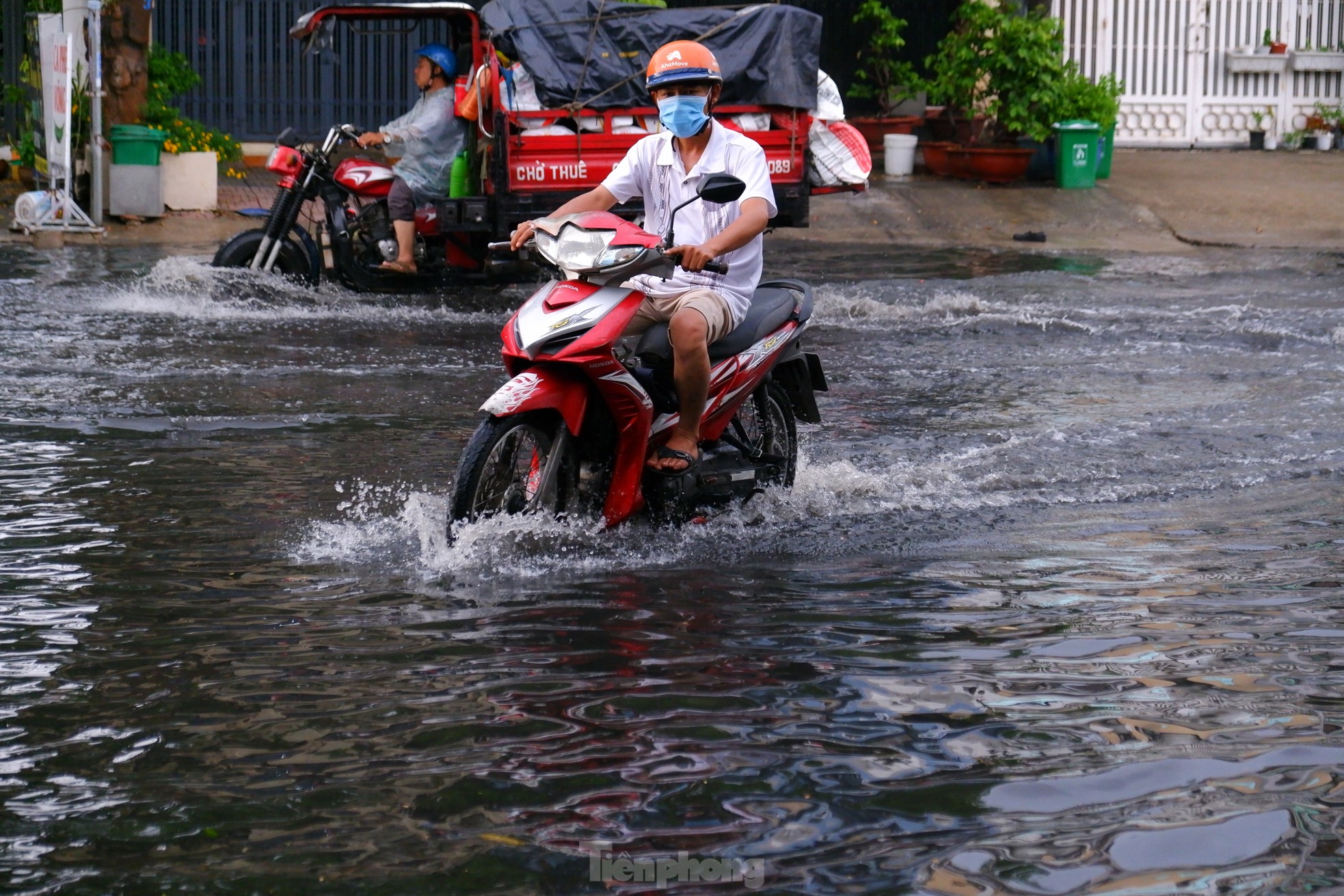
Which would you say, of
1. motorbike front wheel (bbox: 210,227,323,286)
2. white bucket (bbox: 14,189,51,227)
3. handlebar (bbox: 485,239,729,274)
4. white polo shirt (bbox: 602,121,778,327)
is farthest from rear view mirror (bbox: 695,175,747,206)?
white bucket (bbox: 14,189,51,227)

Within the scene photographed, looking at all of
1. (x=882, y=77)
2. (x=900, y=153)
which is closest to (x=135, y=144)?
(x=900, y=153)

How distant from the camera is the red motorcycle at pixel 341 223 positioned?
10977 mm

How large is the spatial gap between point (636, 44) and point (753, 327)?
6.64m

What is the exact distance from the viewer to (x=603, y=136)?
11.5 meters

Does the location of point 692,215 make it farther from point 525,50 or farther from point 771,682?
point 525,50

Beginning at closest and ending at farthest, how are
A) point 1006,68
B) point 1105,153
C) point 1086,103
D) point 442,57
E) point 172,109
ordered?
1. point 442,57
2. point 172,109
3. point 1006,68
4. point 1086,103
5. point 1105,153

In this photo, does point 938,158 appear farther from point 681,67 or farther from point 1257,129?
point 681,67

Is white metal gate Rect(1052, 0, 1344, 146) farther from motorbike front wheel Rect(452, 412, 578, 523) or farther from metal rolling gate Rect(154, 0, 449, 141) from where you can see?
motorbike front wheel Rect(452, 412, 578, 523)

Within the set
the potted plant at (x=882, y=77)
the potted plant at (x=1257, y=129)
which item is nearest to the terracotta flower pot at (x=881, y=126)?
the potted plant at (x=882, y=77)

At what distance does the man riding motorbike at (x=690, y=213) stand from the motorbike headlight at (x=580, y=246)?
6.0 inches

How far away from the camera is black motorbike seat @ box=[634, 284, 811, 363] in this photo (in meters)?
5.31

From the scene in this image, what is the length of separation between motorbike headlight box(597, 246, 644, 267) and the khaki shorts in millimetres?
276

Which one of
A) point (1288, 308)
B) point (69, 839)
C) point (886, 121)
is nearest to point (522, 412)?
point (69, 839)

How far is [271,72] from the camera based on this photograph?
18750 millimetres
